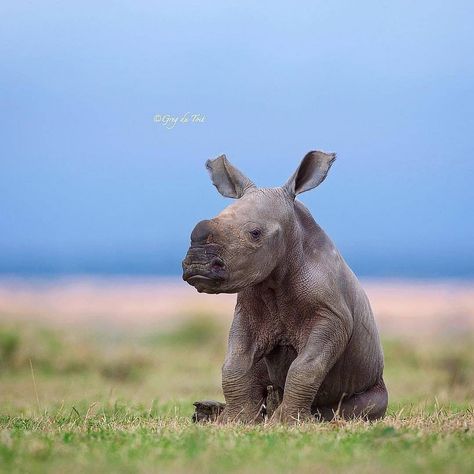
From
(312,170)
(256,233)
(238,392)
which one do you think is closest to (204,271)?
(256,233)

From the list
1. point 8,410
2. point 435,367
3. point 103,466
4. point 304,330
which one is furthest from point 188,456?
point 435,367

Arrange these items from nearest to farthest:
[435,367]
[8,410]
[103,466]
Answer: [103,466], [8,410], [435,367]

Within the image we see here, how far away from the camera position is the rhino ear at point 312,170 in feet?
32.0

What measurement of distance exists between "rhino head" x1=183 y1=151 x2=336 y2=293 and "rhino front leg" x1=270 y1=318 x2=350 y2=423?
648 millimetres

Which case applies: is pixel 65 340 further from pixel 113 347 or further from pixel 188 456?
pixel 188 456

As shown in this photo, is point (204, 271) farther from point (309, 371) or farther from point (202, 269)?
point (309, 371)

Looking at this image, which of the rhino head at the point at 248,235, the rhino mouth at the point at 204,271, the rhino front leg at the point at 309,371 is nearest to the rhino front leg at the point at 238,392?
the rhino front leg at the point at 309,371

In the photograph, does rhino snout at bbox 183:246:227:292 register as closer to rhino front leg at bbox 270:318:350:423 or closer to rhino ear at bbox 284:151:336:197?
rhino front leg at bbox 270:318:350:423

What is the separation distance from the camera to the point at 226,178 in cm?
1033

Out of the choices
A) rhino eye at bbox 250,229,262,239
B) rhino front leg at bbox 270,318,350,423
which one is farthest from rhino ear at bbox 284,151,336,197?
rhino front leg at bbox 270,318,350,423

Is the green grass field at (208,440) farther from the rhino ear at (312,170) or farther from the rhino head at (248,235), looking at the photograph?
the rhino ear at (312,170)

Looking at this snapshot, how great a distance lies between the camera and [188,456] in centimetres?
716

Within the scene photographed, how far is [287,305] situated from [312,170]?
1.18 metres

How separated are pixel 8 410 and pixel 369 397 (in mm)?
4154
